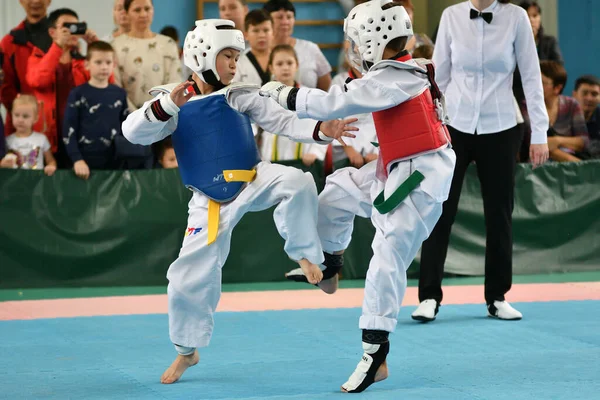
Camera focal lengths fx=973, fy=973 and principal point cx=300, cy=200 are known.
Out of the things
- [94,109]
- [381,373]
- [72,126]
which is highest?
[94,109]

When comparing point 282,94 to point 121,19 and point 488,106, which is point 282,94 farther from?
point 121,19

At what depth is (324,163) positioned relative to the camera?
7809 mm

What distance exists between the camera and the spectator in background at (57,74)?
7590 mm

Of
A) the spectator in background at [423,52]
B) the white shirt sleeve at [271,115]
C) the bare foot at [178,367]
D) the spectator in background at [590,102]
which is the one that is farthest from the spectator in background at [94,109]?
the spectator in background at [590,102]

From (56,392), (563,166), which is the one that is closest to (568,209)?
(563,166)

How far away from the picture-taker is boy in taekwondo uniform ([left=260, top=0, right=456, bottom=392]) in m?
4.22

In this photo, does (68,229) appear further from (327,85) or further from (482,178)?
(482,178)

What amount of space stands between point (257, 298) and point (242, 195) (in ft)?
8.94

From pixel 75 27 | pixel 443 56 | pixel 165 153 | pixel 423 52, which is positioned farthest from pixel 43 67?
pixel 443 56

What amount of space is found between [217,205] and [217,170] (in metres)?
0.16

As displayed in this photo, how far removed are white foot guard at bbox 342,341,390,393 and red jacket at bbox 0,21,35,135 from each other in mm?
4580

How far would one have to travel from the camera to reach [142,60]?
7.80 m

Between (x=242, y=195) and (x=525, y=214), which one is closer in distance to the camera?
(x=242, y=195)

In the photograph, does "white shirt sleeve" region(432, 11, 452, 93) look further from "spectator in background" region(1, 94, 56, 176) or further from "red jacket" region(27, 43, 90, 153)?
"spectator in background" region(1, 94, 56, 176)
